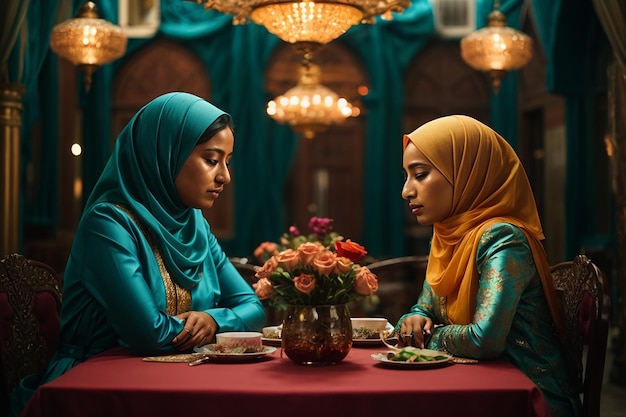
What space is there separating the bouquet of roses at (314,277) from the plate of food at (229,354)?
0.16m

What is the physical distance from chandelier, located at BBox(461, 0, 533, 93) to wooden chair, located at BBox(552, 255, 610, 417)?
4772mm

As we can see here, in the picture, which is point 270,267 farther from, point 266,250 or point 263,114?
point 263,114

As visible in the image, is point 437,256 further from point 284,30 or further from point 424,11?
point 424,11

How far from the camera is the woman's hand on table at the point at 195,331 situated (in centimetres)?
260

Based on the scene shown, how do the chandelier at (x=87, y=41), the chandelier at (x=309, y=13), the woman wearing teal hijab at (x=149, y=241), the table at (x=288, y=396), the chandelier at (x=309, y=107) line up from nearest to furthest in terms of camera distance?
1. the table at (x=288, y=396)
2. the woman wearing teal hijab at (x=149, y=241)
3. the chandelier at (x=309, y=13)
4. the chandelier at (x=87, y=41)
5. the chandelier at (x=309, y=107)

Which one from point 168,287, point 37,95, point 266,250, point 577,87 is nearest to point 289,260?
point 168,287

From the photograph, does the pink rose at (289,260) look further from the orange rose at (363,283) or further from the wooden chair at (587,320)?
the wooden chair at (587,320)

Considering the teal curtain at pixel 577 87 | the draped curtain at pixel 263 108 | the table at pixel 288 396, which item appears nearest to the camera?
the table at pixel 288 396

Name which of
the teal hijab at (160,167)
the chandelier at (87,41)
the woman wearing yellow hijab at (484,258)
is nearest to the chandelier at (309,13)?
the chandelier at (87,41)

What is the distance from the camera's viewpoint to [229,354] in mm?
2447

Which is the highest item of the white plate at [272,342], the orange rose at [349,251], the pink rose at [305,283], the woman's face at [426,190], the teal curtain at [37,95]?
the teal curtain at [37,95]

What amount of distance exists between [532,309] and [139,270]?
3.69 feet

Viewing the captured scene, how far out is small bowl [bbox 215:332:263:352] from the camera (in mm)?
2508

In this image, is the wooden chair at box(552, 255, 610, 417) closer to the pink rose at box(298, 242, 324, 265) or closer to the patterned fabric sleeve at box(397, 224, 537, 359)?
the patterned fabric sleeve at box(397, 224, 537, 359)
